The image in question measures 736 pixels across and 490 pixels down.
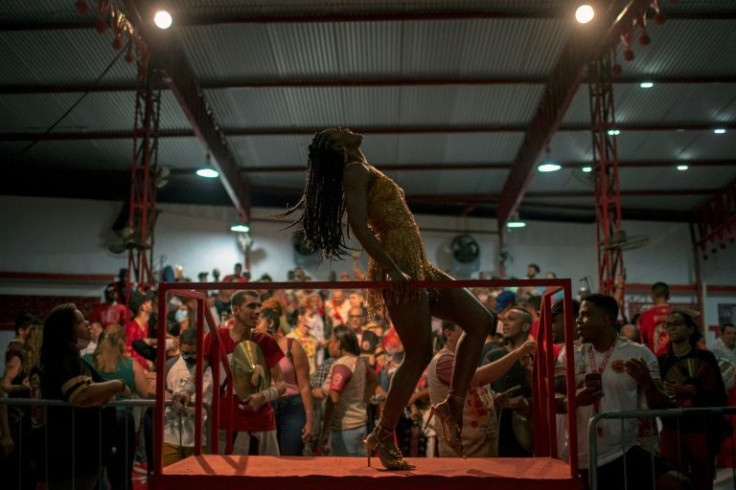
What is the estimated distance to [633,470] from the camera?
15.7 feet

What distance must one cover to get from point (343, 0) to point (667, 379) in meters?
7.04

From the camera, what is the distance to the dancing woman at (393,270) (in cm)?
416

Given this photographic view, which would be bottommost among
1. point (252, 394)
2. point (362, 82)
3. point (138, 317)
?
point (252, 394)

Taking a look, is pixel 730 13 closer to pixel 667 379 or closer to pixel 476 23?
pixel 476 23

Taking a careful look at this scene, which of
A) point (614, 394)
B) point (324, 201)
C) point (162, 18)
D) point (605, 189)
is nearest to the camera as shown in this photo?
point (324, 201)

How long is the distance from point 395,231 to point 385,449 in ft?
3.69

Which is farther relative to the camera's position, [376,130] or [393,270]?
[376,130]

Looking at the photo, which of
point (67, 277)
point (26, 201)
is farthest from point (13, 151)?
point (67, 277)

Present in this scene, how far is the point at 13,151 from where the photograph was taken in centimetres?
1650

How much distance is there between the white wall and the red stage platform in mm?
13240

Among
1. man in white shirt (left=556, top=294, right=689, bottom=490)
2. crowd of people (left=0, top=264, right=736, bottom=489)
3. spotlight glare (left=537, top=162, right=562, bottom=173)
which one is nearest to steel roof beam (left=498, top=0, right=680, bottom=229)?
spotlight glare (left=537, top=162, right=562, bottom=173)

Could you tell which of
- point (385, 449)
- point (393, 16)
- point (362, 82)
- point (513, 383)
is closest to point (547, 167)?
point (362, 82)

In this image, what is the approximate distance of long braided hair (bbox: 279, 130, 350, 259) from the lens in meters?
4.48

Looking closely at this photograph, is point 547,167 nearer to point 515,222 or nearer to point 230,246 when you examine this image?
point 515,222
